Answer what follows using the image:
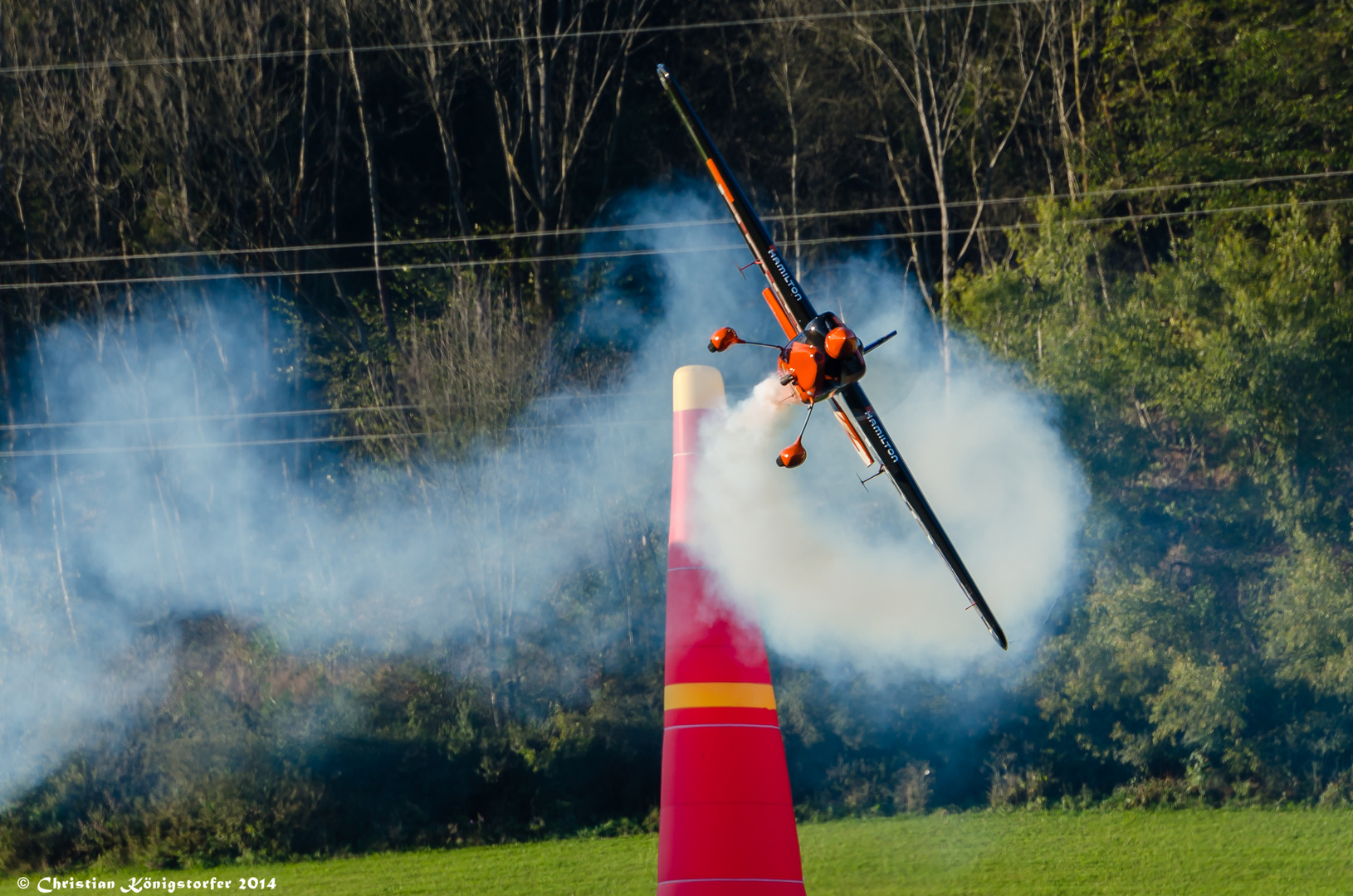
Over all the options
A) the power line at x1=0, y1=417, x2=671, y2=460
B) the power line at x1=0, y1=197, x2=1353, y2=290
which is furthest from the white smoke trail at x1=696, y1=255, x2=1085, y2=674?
the power line at x1=0, y1=417, x2=671, y2=460

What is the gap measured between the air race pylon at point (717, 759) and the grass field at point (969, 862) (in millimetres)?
7471

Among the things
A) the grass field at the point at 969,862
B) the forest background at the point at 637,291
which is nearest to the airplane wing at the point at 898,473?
the grass field at the point at 969,862

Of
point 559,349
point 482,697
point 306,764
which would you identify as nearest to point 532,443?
point 559,349

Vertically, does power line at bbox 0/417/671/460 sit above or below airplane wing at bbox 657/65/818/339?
above

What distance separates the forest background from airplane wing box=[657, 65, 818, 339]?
15545 millimetres

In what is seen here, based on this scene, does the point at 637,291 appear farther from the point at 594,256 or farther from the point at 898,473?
the point at 898,473

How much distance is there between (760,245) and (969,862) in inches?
561

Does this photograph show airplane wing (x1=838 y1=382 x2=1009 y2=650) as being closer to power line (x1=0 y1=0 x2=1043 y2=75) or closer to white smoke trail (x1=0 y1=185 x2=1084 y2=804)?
white smoke trail (x1=0 y1=185 x2=1084 y2=804)

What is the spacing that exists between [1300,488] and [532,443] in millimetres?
17907

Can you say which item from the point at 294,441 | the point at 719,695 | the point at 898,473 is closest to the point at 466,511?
the point at 294,441

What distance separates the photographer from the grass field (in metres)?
23.8

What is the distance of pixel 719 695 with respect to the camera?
16.9m

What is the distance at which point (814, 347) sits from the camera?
50.4 ft

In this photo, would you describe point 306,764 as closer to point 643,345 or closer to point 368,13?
point 643,345
